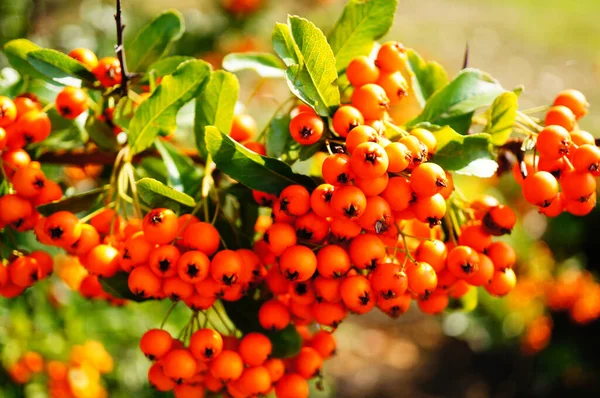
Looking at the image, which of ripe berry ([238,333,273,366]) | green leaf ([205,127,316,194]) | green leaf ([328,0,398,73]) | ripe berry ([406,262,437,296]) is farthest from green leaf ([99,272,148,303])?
green leaf ([328,0,398,73])

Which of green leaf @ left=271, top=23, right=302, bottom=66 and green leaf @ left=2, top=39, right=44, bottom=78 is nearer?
green leaf @ left=271, top=23, right=302, bottom=66

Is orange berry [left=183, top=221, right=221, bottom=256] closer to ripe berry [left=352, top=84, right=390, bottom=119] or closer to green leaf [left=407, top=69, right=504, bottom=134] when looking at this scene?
ripe berry [left=352, top=84, right=390, bottom=119]

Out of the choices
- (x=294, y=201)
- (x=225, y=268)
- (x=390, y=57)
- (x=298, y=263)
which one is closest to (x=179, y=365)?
(x=225, y=268)

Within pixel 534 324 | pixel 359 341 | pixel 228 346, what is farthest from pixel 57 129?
pixel 359 341

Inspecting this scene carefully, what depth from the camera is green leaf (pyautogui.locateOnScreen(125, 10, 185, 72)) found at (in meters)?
1.96

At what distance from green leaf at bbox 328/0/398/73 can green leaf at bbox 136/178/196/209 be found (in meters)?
0.64

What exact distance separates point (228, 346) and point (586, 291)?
14.3ft

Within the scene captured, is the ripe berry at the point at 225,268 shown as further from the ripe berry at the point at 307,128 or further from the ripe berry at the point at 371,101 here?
the ripe berry at the point at 371,101

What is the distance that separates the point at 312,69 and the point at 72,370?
2775 mm

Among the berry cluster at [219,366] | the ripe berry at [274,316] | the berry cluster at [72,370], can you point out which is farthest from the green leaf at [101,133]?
the berry cluster at [72,370]

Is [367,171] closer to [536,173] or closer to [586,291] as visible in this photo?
[536,173]

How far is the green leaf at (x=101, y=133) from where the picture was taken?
1.83 meters

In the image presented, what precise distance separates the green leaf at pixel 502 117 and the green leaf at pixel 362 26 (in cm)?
39

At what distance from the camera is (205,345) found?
62.2 inches
